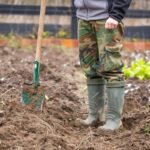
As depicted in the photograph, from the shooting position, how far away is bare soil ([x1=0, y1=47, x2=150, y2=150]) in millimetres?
4473

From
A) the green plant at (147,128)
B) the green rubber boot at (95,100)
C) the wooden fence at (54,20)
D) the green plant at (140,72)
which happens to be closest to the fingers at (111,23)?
the green rubber boot at (95,100)

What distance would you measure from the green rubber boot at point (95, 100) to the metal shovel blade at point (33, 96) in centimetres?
42

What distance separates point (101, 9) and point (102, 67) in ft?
1.64

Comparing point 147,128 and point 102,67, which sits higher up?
point 102,67

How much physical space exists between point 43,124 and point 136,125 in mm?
968

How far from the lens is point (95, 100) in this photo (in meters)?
5.53

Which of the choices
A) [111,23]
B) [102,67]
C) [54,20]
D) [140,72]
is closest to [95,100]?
[102,67]

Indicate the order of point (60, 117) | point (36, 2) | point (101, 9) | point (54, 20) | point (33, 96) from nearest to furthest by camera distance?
point (101, 9), point (33, 96), point (60, 117), point (54, 20), point (36, 2)

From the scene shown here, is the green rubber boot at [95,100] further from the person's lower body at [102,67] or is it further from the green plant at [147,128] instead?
the green plant at [147,128]

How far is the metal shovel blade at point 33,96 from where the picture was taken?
5.44m

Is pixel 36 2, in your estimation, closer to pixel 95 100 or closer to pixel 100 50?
pixel 95 100

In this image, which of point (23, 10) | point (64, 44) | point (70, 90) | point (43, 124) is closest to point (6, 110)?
point (43, 124)

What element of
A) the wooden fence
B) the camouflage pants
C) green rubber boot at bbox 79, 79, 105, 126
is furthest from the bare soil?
the wooden fence

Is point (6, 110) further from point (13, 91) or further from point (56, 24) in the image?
point (56, 24)
